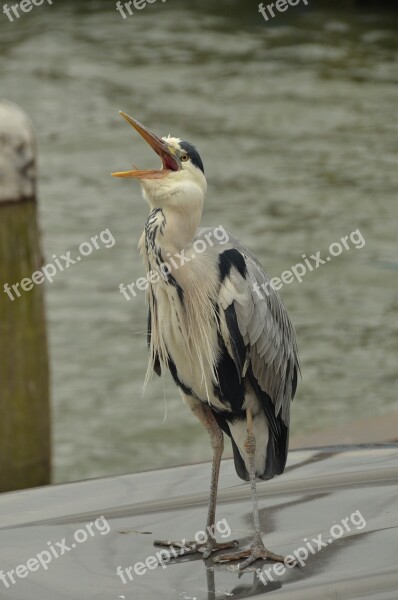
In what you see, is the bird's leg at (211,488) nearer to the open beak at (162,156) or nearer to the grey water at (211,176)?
the open beak at (162,156)

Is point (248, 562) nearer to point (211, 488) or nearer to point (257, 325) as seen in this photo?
point (211, 488)

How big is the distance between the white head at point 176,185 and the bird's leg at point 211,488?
1.26ft

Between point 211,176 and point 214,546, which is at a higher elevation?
point 214,546

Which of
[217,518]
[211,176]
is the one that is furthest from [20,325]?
[211,176]

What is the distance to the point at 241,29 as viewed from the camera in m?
12.7

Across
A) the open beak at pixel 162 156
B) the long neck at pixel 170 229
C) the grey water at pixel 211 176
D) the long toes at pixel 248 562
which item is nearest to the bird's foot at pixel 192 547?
the long toes at pixel 248 562

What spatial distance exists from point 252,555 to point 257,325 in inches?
19.1

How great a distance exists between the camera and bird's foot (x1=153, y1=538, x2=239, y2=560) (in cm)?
237

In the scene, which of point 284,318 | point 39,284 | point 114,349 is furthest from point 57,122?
point 284,318

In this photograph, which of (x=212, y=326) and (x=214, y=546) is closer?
(x=214, y=546)

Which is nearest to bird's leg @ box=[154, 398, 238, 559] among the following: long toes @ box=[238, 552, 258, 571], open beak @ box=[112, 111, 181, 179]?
long toes @ box=[238, 552, 258, 571]

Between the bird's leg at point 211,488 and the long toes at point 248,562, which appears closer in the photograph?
the long toes at point 248,562

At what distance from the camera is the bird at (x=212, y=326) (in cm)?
242

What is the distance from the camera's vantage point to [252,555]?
2289mm
